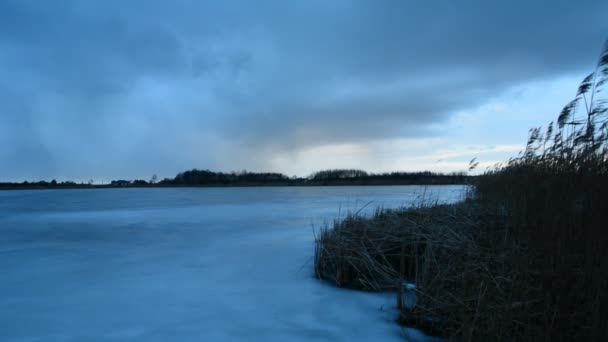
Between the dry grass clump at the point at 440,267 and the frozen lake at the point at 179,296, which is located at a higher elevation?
the dry grass clump at the point at 440,267

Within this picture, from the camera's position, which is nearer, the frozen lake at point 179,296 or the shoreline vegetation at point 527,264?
the shoreline vegetation at point 527,264

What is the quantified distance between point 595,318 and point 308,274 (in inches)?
117

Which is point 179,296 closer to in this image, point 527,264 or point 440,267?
point 440,267

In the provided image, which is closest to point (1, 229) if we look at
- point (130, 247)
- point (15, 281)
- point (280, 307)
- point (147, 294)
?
point (130, 247)

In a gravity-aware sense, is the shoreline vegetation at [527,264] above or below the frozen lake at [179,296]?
above

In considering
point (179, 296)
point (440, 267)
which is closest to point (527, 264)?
point (440, 267)

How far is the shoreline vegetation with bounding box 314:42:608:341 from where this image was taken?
2004 millimetres

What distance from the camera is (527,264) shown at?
2377mm

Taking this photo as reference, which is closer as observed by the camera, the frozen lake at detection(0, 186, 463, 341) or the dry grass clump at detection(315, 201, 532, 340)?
the dry grass clump at detection(315, 201, 532, 340)

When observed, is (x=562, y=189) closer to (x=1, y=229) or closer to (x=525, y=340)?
(x=525, y=340)

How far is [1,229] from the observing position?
8.77 m

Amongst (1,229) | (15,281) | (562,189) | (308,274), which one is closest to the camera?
(562,189)

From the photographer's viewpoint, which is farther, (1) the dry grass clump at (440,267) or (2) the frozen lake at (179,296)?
(2) the frozen lake at (179,296)

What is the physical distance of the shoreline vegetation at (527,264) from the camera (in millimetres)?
2004
